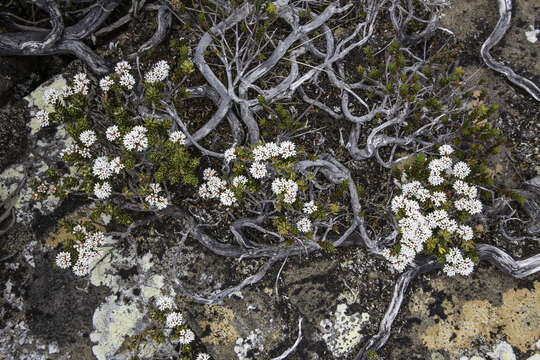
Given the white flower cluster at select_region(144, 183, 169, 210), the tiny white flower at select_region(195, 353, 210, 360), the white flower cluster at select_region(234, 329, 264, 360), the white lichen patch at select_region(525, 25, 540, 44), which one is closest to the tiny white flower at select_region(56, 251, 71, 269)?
the white flower cluster at select_region(144, 183, 169, 210)

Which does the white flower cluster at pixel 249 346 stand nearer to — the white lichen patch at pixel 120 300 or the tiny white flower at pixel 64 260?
the white lichen patch at pixel 120 300

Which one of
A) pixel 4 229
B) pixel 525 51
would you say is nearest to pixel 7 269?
pixel 4 229

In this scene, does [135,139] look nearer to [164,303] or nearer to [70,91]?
[70,91]

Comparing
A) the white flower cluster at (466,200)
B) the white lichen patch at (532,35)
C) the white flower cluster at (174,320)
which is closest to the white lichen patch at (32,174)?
the white flower cluster at (174,320)

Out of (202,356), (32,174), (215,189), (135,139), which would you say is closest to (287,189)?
(215,189)

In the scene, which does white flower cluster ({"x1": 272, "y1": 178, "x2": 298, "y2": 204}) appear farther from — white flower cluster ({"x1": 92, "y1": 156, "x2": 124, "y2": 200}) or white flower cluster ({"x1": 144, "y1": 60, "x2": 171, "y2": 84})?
white flower cluster ({"x1": 144, "y1": 60, "x2": 171, "y2": 84})

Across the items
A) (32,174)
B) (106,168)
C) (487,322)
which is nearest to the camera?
(106,168)
